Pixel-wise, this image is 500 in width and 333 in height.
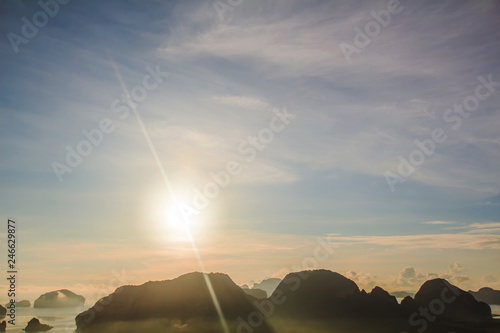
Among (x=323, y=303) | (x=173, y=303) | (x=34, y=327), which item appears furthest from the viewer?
(x=323, y=303)

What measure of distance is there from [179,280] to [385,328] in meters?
96.1

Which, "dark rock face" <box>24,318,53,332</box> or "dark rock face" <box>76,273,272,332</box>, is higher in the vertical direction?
"dark rock face" <box>76,273,272,332</box>

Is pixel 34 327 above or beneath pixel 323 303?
above

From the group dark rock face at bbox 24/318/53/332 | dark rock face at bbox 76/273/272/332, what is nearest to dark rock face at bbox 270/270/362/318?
dark rock face at bbox 76/273/272/332

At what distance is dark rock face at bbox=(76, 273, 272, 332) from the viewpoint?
158000 millimetres

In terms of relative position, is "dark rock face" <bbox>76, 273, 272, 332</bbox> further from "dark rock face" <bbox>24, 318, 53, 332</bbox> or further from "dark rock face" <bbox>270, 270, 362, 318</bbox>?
"dark rock face" <bbox>24, 318, 53, 332</bbox>

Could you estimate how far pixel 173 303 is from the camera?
16325 centimetres

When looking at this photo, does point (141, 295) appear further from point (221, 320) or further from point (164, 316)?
point (221, 320)

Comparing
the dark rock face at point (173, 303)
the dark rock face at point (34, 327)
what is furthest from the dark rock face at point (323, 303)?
the dark rock face at point (34, 327)

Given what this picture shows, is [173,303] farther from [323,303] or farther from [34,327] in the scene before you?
[34,327]

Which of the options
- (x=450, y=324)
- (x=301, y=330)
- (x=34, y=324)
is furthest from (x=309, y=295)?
(x=34, y=324)

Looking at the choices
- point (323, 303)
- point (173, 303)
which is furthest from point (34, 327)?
point (323, 303)

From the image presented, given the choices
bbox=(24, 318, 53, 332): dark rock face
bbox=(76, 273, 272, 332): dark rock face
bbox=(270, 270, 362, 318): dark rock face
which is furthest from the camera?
bbox=(24, 318, 53, 332): dark rock face

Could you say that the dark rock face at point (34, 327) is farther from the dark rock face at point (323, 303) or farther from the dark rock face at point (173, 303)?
the dark rock face at point (323, 303)
